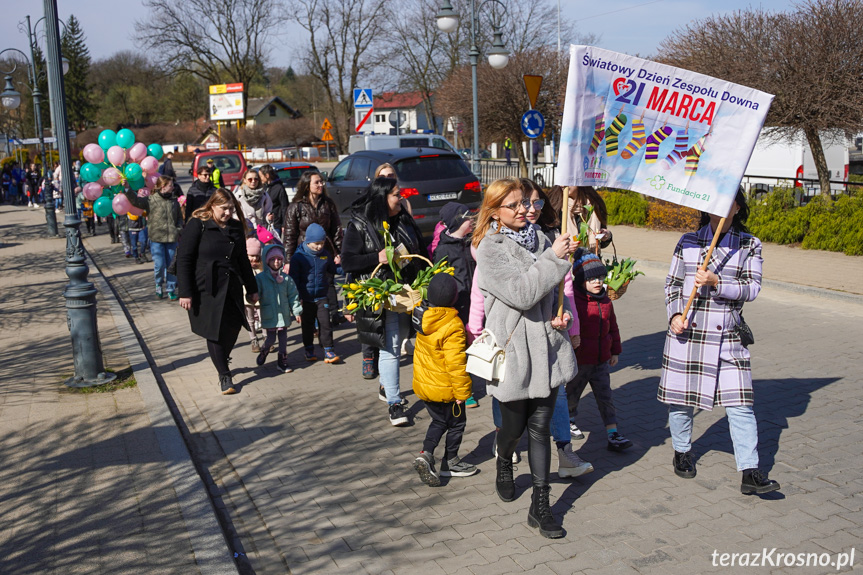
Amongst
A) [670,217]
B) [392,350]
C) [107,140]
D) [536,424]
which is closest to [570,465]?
[536,424]

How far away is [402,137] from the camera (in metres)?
24.1

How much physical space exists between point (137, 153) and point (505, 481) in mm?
10483

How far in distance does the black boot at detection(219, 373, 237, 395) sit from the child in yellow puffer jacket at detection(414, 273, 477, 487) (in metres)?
2.72

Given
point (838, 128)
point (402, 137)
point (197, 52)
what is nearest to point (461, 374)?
point (838, 128)

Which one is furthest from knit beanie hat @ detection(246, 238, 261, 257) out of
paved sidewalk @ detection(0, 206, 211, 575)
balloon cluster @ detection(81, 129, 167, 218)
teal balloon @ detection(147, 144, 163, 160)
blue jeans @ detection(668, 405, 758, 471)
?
teal balloon @ detection(147, 144, 163, 160)

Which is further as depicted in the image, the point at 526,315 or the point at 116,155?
the point at 116,155

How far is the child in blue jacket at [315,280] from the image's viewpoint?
308 inches

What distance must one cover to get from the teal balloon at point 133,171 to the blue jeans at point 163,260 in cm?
204

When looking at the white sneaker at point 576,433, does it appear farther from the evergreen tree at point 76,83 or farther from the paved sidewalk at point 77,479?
the evergreen tree at point 76,83

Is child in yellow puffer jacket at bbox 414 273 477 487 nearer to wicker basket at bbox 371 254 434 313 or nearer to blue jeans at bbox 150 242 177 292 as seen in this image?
wicker basket at bbox 371 254 434 313

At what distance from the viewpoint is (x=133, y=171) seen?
12750 millimetres

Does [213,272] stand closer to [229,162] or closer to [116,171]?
[116,171]

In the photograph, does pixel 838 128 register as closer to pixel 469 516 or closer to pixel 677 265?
pixel 677 265

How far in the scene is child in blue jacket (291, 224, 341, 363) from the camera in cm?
783
